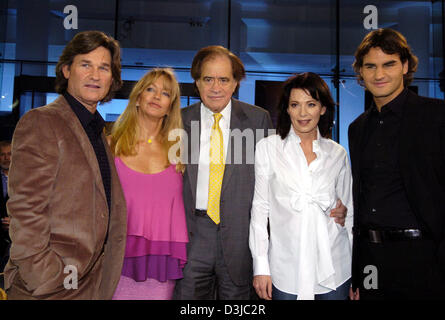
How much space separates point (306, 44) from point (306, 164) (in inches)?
244

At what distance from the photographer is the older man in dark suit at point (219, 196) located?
2.34 meters

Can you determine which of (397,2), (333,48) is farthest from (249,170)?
(397,2)

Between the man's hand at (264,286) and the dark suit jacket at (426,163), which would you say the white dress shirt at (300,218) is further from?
the dark suit jacket at (426,163)

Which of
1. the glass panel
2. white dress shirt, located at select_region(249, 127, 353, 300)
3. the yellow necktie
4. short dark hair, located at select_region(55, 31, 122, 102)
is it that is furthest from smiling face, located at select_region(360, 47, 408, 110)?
the glass panel

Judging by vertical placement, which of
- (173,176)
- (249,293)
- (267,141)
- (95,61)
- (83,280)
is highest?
(95,61)

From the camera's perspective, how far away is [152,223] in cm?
221

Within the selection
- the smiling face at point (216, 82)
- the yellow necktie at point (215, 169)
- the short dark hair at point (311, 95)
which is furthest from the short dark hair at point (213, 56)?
the short dark hair at point (311, 95)

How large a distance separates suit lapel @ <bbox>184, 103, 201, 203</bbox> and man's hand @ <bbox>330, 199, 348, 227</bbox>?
0.85 m

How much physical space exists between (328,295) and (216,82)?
1.50m

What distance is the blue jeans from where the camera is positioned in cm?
208

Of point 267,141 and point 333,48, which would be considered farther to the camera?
point 333,48

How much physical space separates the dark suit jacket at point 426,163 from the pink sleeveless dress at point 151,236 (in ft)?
4.34
